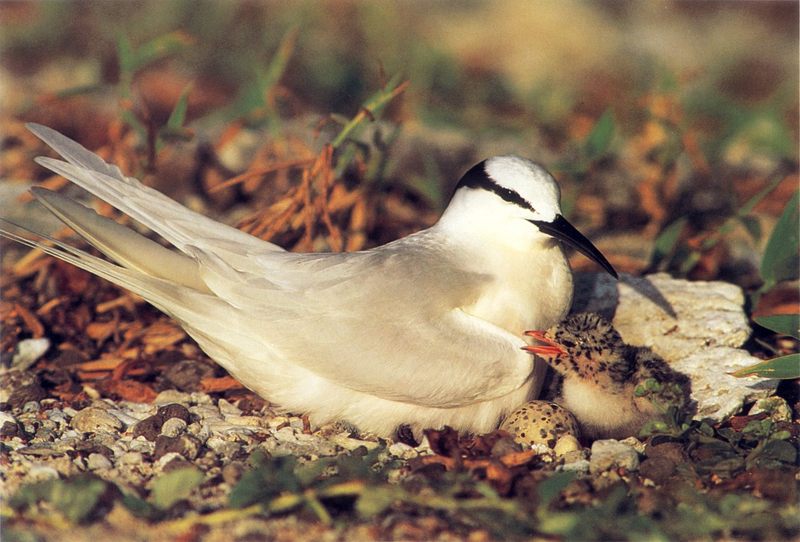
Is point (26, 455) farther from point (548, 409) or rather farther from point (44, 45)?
point (44, 45)

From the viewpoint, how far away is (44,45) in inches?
318

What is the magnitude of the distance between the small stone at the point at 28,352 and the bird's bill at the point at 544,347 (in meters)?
2.10

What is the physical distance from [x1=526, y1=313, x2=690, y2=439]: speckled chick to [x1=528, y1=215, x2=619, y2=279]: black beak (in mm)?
253

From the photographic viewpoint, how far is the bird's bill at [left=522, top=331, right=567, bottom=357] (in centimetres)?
341

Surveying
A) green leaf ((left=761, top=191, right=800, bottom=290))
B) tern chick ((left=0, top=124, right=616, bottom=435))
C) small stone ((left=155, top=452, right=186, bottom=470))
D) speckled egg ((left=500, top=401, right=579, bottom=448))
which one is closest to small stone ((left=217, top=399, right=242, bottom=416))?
tern chick ((left=0, top=124, right=616, bottom=435))

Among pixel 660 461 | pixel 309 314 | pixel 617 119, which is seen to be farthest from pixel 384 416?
Result: pixel 617 119

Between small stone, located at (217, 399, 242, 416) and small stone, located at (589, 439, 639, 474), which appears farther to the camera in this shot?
small stone, located at (217, 399, 242, 416)

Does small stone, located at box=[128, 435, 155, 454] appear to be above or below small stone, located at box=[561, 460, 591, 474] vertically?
below

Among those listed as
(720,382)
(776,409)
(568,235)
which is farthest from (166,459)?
(776,409)

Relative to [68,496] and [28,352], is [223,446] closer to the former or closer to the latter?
[68,496]

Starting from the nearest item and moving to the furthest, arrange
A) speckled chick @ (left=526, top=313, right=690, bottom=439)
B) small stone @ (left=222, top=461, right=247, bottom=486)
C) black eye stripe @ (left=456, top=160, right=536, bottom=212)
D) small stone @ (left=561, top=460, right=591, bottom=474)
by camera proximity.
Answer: small stone @ (left=222, top=461, right=247, bottom=486), small stone @ (left=561, top=460, right=591, bottom=474), speckled chick @ (left=526, top=313, right=690, bottom=439), black eye stripe @ (left=456, top=160, right=536, bottom=212)

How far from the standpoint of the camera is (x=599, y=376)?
3543 mm

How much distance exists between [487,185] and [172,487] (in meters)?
1.63

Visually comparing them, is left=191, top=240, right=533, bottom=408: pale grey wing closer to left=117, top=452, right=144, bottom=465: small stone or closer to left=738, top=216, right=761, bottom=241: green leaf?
left=117, top=452, right=144, bottom=465: small stone
